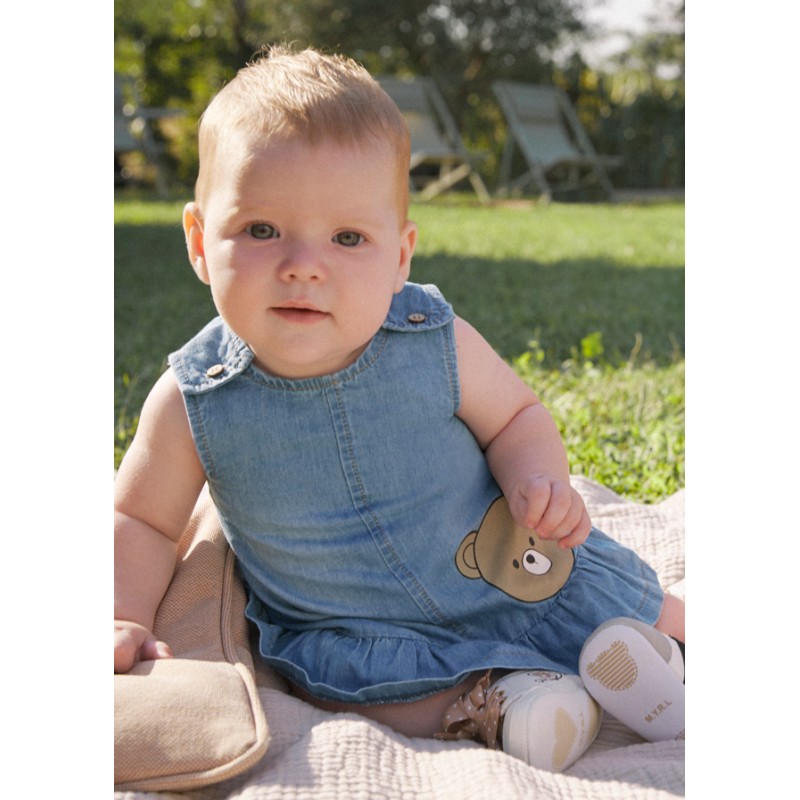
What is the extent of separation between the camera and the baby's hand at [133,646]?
1.30 metres

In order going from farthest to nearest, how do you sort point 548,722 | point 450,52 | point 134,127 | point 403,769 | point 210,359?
point 450,52, point 134,127, point 210,359, point 548,722, point 403,769

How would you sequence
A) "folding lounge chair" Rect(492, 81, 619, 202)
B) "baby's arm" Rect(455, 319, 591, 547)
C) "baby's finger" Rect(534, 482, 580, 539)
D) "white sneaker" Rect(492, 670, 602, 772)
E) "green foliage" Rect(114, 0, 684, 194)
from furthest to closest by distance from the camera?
"green foliage" Rect(114, 0, 684, 194), "folding lounge chair" Rect(492, 81, 619, 202), "baby's arm" Rect(455, 319, 591, 547), "baby's finger" Rect(534, 482, 580, 539), "white sneaker" Rect(492, 670, 602, 772)

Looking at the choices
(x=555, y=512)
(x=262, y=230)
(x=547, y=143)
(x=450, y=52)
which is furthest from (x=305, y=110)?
(x=450, y=52)

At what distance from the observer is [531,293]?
15.7 ft

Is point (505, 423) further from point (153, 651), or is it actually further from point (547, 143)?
point (547, 143)

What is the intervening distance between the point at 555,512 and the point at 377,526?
259mm

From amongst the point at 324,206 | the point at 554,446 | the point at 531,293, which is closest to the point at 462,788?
the point at 554,446

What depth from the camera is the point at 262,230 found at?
1329 mm

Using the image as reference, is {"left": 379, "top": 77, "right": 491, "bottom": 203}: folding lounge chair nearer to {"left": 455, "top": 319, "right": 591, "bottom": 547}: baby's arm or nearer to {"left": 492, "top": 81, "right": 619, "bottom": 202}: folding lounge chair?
{"left": 492, "top": 81, "right": 619, "bottom": 202}: folding lounge chair

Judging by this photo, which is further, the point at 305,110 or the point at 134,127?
the point at 134,127

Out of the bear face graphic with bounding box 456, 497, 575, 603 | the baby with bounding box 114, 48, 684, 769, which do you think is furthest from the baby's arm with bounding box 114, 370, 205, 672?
the bear face graphic with bounding box 456, 497, 575, 603

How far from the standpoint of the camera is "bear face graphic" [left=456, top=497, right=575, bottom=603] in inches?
60.7
